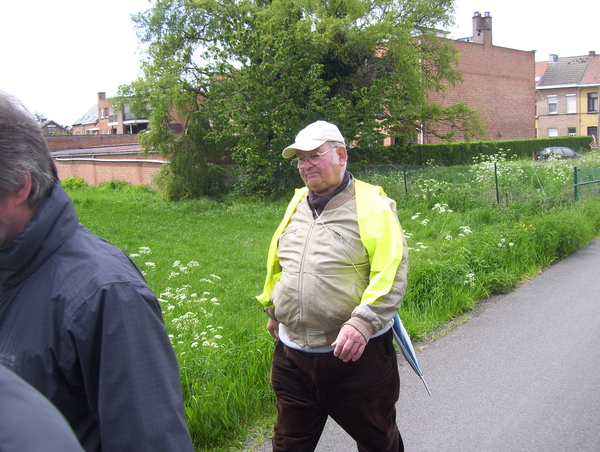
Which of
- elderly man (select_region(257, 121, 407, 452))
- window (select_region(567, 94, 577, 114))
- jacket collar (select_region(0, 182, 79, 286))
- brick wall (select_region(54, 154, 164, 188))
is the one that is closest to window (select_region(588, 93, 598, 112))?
window (select_region(567, 94, 577, 114))

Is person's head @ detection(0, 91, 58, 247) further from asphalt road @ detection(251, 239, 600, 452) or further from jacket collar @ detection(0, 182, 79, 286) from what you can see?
asphalt road @ detection(251, 239, 600, 452)

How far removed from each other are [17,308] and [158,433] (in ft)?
1.69

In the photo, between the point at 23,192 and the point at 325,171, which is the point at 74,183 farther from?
the point at 23,192

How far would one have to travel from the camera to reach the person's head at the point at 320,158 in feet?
9.86

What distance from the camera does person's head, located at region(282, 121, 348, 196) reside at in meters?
3.01

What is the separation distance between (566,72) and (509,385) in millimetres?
57990

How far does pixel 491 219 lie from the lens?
40.5 feet

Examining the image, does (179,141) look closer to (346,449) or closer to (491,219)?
(491,219)

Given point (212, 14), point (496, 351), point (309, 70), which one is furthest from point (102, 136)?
point (496, 351)

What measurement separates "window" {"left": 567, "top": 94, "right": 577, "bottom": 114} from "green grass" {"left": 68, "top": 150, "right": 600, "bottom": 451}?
43586 mm

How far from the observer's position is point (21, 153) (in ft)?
5.42

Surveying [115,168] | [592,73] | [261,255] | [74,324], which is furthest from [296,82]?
[592,73]

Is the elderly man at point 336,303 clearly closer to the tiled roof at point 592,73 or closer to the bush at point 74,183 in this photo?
the bush at point 74,183

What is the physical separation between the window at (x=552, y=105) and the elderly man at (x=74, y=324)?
60131mm
